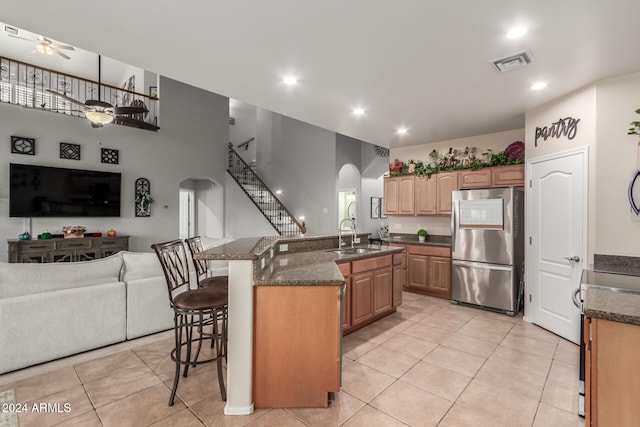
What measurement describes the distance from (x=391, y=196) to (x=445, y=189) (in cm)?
109

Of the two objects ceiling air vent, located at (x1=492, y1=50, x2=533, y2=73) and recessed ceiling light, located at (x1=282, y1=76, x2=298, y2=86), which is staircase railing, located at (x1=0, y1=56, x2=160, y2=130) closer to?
recessed ceiling light, located at (x1=282, y1=76, x2=298, y2=86)

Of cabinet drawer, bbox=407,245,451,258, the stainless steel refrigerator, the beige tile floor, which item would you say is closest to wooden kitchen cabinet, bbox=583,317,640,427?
the beige tile floor

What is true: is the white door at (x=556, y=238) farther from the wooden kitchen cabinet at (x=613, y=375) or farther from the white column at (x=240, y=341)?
the white column at (x=240, y=341)

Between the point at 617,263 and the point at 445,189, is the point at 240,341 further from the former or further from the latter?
the point at 445,189

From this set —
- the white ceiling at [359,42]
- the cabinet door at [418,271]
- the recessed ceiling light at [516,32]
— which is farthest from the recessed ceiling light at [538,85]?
the cabinet door at [418,271]

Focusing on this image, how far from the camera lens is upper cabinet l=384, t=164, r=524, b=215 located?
4402 mm

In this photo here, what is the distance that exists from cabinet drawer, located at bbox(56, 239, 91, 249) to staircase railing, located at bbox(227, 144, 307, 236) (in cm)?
378

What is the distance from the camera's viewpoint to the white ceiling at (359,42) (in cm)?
201

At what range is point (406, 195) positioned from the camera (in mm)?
5641

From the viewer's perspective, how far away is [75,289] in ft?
9.21

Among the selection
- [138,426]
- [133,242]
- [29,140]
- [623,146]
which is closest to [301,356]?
[138,426]

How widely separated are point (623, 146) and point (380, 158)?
22.0ft

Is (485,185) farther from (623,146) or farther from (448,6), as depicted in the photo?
(448,6)

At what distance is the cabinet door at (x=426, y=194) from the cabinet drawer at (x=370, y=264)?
1810mm
